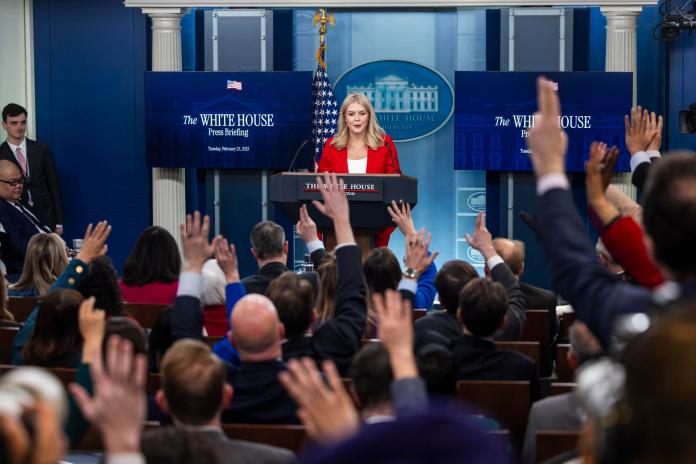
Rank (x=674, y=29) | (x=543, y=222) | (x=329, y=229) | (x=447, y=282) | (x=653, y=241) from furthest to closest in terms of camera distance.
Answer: (x=674, y=29)
(x=329, y=229)
(x=447, y=282)
(x=543, y=222)
(x=653, y=241)

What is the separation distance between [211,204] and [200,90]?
1.13 meters

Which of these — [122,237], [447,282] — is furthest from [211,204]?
[447,282]

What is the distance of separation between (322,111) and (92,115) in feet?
8.27

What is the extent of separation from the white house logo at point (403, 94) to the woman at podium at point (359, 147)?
2353mm

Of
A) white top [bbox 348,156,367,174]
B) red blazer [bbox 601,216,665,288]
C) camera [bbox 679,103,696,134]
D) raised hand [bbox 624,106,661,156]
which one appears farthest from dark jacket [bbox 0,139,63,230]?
red blazer [bbox 601,216,665,288]

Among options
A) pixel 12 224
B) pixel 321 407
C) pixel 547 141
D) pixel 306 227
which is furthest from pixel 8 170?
pixel 321 407

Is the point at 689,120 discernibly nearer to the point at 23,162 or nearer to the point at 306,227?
the point at 306,227

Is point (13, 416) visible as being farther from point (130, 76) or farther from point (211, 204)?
point (130, 76)

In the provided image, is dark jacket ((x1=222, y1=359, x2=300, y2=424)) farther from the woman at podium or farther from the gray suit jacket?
the woman at podium

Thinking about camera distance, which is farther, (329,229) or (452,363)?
(329,229)

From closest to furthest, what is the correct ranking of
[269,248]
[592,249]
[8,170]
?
[592,249] → [269,248] → [8,170]

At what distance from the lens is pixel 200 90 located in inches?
353

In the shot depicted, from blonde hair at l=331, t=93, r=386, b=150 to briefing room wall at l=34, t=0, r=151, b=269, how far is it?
3170 mm

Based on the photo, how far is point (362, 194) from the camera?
6.45 m
